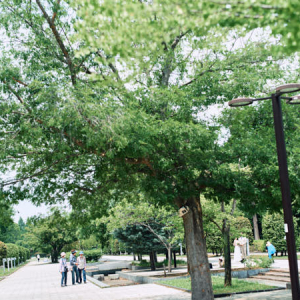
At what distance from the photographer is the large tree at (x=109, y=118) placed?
8711mm

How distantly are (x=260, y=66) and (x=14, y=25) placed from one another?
7.02 meters

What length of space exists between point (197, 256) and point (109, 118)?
5027 millimetres

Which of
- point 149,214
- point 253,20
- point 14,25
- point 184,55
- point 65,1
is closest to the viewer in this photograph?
point 253,20

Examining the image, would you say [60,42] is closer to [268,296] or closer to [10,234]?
[268,296]

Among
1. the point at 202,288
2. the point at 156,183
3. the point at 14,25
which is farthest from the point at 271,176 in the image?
the point at 14,25

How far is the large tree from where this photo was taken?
8.71 meters

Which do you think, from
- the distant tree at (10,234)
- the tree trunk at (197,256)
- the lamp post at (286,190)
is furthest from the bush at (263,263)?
the distant tree at (10,234)

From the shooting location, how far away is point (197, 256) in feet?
35.9

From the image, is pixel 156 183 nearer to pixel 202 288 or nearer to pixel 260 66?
pixel 202 288

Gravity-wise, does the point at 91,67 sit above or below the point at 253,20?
above

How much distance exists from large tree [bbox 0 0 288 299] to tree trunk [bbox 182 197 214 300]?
0.10 feet

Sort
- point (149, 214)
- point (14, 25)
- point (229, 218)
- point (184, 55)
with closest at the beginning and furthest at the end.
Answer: point (14, 25)
point (184, 55)
point (229, 218)
point (149, 214)

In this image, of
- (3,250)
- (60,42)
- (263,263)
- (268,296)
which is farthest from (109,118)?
(3,250)

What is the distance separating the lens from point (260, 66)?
1111 cm
